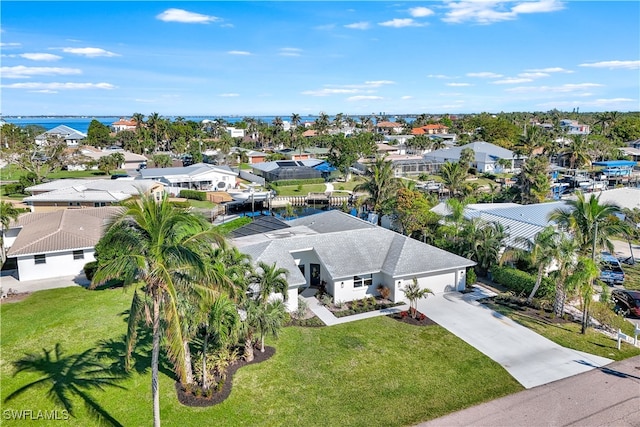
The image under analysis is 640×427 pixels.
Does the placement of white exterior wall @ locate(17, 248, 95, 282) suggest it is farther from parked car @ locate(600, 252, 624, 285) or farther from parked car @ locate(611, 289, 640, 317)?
parked car @ locate(600, 252, 624, 285)

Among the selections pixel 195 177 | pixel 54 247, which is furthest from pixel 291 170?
pixel 54 247

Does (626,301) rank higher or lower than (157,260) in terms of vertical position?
Result: lower

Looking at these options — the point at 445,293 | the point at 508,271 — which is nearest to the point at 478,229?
the point at 508,271

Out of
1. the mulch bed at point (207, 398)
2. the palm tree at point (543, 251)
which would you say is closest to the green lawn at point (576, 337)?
the palm tree at point (543, 251)

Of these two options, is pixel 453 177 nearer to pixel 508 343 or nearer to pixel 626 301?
pixel 626 301

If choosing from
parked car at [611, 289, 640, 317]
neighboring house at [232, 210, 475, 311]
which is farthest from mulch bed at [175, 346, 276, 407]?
parked car at [611, 289, 640, 317]

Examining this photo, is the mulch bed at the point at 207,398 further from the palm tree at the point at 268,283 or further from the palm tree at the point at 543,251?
the palm tree at the point at 543,251
